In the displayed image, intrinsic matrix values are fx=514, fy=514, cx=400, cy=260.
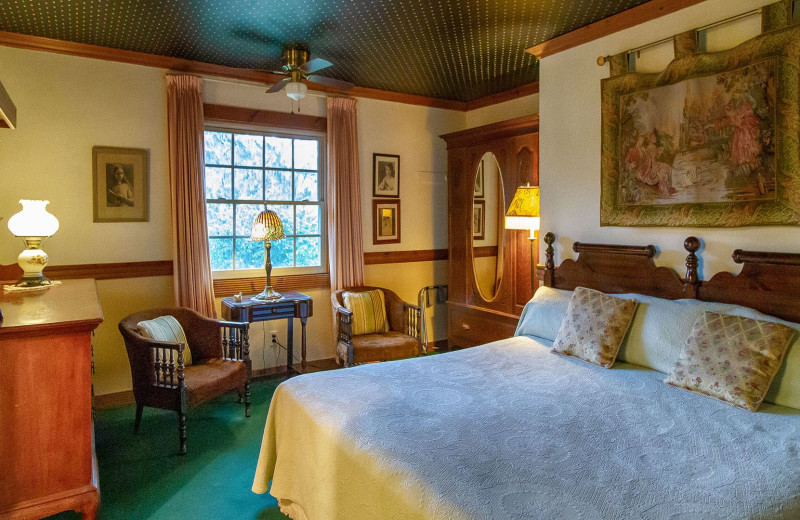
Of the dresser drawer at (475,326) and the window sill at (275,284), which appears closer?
the window sill at (275,284)

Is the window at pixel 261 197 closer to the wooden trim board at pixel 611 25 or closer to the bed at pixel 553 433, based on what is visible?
the wooden trim board at pixel 611 25

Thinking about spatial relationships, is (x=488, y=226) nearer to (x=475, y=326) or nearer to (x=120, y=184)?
(x=475, y=326)

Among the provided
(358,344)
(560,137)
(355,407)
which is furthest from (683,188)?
(358,344)

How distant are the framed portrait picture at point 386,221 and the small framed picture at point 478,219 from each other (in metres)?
0.86

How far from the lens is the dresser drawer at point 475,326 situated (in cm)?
466

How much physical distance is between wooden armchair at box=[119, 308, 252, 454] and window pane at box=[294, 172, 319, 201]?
1542 millimetres

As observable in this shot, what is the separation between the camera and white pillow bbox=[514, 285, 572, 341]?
3.35 metres

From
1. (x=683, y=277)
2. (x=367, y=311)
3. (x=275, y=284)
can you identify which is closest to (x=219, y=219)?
(x=275, y=284)

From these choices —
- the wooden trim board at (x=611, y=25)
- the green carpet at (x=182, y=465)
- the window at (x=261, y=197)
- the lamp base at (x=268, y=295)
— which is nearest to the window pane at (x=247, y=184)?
the window at (x=261, y=197)

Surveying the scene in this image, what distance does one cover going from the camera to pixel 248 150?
15.3ft

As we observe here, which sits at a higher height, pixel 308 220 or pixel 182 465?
pixel 308 220

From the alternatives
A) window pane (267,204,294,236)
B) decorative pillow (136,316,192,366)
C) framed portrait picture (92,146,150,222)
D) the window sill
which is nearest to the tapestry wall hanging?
the window sill

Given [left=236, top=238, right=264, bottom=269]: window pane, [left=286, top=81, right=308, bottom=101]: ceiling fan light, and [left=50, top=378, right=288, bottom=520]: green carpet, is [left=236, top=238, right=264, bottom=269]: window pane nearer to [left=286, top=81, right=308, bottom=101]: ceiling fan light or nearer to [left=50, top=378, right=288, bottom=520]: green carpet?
[left=50, top=378, right=288, bottom=520]: green carpet

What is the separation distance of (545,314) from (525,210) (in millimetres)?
1025
